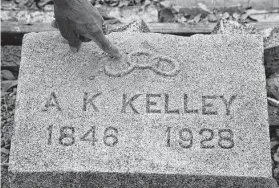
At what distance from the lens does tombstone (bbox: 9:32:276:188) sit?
2.53m

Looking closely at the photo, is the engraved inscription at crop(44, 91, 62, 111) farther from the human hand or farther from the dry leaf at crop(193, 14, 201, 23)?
the dry leaf at crop(193, 14, 201, 23)

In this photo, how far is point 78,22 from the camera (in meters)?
2.44

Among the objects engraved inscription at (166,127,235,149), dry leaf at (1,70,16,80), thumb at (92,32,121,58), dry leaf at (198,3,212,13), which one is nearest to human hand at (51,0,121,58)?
thumb at (92,32,121,58)

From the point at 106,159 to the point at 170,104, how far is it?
46 centimetres

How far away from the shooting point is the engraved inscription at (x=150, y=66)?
2.77m

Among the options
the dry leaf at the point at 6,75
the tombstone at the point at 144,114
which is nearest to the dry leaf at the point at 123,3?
the dry leaf at the point at 6,75

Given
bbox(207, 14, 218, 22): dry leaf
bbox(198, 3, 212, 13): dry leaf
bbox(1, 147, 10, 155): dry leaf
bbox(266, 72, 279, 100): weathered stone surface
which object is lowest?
bbox(1, 147, 10, 155): dry leaf

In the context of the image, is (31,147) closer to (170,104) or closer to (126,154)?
(126,154)

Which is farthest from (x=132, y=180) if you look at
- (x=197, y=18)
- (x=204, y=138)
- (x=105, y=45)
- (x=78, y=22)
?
(x=197, y=18)

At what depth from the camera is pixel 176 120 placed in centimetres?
264

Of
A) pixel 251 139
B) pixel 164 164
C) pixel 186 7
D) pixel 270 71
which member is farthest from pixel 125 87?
Result: pixel 186 7

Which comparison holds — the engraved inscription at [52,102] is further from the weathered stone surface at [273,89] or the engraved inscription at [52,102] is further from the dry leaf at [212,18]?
the dry leaf at [212,18]

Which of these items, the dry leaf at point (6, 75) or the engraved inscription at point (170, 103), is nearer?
the engraved inscription at point (170, 103)

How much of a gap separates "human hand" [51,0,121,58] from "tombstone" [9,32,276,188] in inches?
8.8
